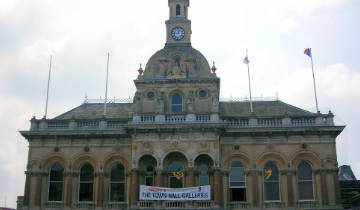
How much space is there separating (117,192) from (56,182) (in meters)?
5.33

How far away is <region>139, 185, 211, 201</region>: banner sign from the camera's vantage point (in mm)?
30078

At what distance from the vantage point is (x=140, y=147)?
31922mm

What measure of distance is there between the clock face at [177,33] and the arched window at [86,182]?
581 inches

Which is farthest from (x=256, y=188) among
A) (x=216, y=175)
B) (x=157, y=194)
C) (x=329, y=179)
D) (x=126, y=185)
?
(x=126, y=185)

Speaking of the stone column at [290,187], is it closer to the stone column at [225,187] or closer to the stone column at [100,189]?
the stone column at [225,187]

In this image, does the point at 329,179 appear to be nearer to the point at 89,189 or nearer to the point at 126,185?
the point at 126,185

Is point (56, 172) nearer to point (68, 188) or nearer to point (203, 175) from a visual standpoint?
point (68, 188)

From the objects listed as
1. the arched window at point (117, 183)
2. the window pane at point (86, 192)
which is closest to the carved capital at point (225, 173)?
the arched window at point (117, 183)

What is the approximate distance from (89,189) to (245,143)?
44.3 ft

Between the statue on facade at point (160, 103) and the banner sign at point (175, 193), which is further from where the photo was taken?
the statue on facade at point (160, 103)

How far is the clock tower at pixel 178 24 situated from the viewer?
39.3 metres

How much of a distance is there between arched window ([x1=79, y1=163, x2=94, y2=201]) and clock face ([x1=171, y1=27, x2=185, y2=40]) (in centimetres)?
1477

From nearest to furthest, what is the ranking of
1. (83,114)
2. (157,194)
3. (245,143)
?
1. (157,194)
2. (245,143)
3. (83,114)

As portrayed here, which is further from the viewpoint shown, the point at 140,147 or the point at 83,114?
the point at 83,114
